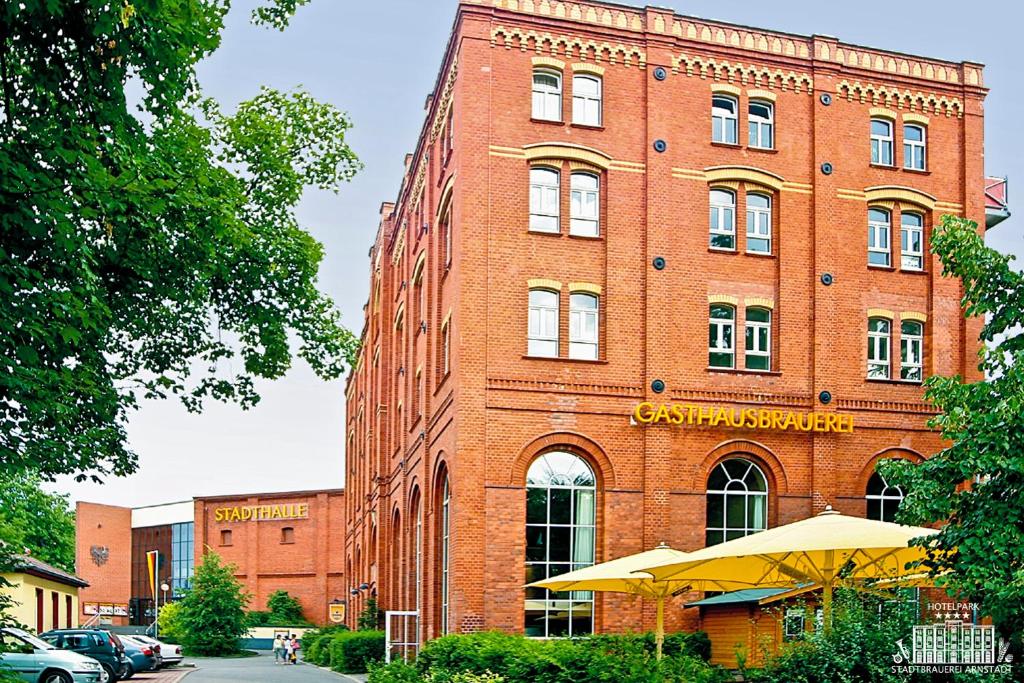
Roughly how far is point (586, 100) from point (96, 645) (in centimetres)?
2025

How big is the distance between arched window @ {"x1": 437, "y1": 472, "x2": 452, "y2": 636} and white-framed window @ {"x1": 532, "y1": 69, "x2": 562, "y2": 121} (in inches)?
356

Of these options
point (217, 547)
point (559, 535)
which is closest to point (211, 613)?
point (217, 547)

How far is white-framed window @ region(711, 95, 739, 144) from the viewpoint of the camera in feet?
104

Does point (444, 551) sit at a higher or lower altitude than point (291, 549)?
higher

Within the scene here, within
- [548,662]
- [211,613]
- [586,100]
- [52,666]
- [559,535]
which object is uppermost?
[586,100]

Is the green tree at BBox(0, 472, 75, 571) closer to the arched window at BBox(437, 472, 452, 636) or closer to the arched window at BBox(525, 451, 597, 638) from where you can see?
the arched window at BBox(437, 472, 452, 636)

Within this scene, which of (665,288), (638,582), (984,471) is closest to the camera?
(984,471)

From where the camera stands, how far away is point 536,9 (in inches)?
1196

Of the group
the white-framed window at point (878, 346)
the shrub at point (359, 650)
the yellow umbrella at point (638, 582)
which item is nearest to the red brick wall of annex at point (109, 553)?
the shrub at point (359, 650)

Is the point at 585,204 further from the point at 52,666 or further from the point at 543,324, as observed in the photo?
the point at 52,666

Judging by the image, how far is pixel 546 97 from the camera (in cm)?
3061

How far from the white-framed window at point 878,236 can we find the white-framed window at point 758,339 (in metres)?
3.29

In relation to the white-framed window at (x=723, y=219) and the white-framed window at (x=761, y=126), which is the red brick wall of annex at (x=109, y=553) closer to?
the white-framed window at (x=723, y=219)

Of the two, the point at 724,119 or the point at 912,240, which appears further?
the point at 912,240
